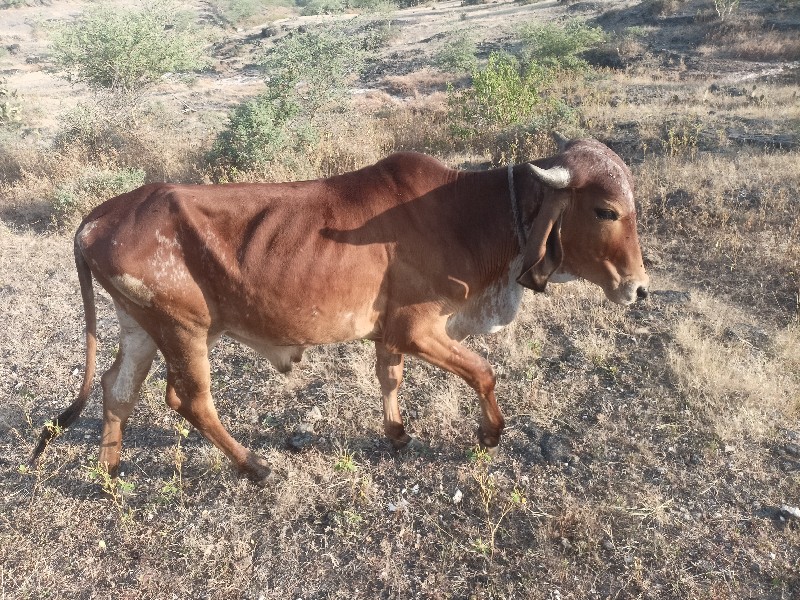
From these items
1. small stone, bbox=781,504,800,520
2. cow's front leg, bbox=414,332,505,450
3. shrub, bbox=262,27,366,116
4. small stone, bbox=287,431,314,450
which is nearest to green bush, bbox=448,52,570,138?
shrub, bbox=262,27,366,116

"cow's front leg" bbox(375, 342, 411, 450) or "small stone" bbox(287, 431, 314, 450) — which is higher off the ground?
"cow's front leg" bbox(375, 342, 411, 450)

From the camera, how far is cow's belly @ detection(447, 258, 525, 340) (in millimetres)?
3457

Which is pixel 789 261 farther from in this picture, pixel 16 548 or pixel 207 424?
pixel 16 548

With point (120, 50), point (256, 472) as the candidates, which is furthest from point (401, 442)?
point (120, 50)

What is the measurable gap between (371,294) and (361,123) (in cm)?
925

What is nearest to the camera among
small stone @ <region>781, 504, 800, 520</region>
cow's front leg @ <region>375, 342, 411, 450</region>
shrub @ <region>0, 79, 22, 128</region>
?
small stone @ <region>781, 504, 800, 520</region>

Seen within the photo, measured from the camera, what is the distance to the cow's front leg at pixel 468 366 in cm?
334

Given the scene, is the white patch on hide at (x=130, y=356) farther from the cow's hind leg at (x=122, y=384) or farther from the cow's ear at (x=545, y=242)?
the cow's ear at (x=545, y=242)

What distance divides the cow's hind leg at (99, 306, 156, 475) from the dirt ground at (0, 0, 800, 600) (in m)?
0.15

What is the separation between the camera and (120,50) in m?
12.0

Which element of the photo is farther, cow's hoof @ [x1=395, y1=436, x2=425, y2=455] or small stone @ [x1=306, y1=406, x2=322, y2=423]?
small stone @ [x1=306, y1=406, x2=322, y2=423]

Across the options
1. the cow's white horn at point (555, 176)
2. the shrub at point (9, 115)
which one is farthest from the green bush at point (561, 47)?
the cow's white horn at point (555, 176)

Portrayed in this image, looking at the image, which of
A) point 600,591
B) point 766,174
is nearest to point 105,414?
point 600,591

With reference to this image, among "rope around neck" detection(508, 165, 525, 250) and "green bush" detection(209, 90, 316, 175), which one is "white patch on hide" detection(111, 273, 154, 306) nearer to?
"rope around neck" detection(508, 165, 525, 250)
